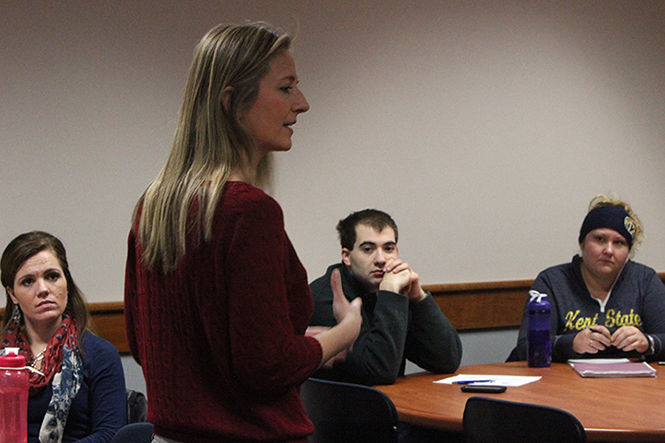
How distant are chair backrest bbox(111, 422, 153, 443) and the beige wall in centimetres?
110

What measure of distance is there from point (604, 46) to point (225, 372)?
13.7ft

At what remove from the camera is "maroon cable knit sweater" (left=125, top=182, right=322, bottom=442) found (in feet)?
4.34

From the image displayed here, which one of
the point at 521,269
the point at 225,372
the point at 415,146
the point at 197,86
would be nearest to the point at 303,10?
the point at 415,146

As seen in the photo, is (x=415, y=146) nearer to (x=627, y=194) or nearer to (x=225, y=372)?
(x=627, y=194)

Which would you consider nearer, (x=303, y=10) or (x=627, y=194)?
(x=303, y=10)

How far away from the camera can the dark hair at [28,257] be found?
299 cm

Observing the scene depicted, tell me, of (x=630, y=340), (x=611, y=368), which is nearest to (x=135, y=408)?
(x=611, y=368)

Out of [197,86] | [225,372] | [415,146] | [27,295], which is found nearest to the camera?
[225,372]

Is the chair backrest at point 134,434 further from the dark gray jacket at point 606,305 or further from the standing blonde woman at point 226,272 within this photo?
the dark gray jacket at point 606,305

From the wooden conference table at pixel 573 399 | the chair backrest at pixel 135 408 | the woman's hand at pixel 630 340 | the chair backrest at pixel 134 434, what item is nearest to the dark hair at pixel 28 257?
the chair backrest at pixel 135 408

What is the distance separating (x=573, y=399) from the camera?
8.05 ft

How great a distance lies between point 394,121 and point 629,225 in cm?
132

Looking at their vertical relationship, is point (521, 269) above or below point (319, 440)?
above

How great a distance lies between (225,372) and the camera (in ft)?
4.42
